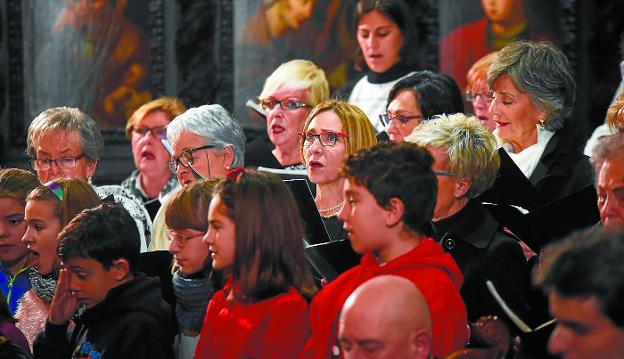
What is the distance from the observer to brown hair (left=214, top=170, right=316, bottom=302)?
3.55 metres

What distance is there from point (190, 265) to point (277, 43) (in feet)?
14.7

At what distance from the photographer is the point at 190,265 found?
13.0ft

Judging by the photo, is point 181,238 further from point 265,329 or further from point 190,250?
point 265,329

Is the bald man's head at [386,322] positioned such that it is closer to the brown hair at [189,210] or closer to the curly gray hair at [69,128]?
the brown hair at [189,210]

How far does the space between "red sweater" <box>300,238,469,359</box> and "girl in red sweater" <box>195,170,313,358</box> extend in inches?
3.8

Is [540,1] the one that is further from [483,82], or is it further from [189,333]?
[189,333]

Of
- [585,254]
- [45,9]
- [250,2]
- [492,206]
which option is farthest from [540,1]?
[585,254]

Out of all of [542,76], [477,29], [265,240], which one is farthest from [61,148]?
[477,29]

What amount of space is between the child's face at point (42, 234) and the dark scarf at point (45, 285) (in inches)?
1.4

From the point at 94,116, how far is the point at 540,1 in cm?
332

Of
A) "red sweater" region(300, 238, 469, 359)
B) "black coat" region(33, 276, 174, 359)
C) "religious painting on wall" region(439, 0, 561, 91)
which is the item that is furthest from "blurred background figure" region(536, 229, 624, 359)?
"religious painting on wall" region(439, 0, 561, 91)

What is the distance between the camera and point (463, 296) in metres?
3.74

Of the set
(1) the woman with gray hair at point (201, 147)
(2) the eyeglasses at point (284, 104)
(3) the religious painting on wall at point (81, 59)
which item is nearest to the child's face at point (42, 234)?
(1) the woman with gray hair at point (201, 147)

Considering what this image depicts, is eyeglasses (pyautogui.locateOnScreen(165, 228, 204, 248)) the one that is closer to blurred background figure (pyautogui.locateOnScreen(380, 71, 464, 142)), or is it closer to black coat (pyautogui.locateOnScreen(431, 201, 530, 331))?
black coat (pyautogui.locateOnScreen(431, 201, 530, 331))
